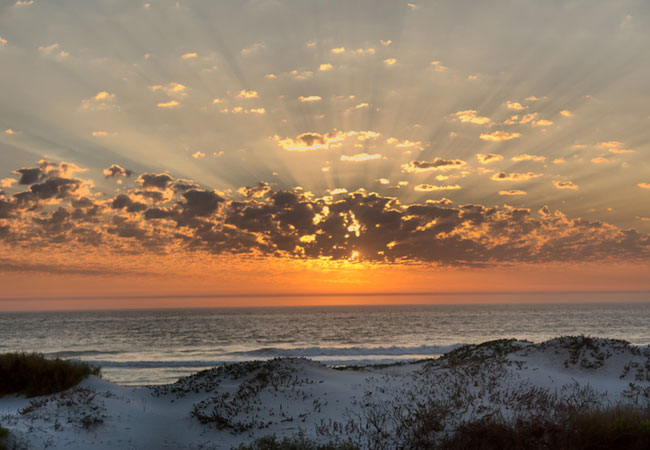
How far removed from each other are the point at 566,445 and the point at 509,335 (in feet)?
229

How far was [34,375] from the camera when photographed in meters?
17.7

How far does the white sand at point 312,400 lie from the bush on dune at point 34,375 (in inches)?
24.6

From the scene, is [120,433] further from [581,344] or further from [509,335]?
[509,335]

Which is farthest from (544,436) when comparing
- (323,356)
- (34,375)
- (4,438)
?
(323,356)

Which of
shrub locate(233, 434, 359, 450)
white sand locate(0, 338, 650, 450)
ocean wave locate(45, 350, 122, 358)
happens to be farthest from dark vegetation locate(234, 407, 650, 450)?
ocean wave locate(45, 350, 122, 358)

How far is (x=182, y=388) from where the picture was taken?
60.2 feet

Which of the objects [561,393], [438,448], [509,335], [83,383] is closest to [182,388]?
[83,383]

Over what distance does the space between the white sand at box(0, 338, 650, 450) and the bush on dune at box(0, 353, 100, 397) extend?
63 cm

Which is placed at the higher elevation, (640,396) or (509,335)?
(640,396)

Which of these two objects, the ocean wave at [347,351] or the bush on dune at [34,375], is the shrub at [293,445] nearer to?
the bush on dune at [34,375]

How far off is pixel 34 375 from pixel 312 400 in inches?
445

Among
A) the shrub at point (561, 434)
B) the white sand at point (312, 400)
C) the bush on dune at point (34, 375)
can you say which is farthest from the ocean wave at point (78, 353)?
the shrub at point (561, 434)

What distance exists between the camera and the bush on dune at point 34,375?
57.2 ft

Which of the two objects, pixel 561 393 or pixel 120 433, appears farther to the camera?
pixel 561 393
